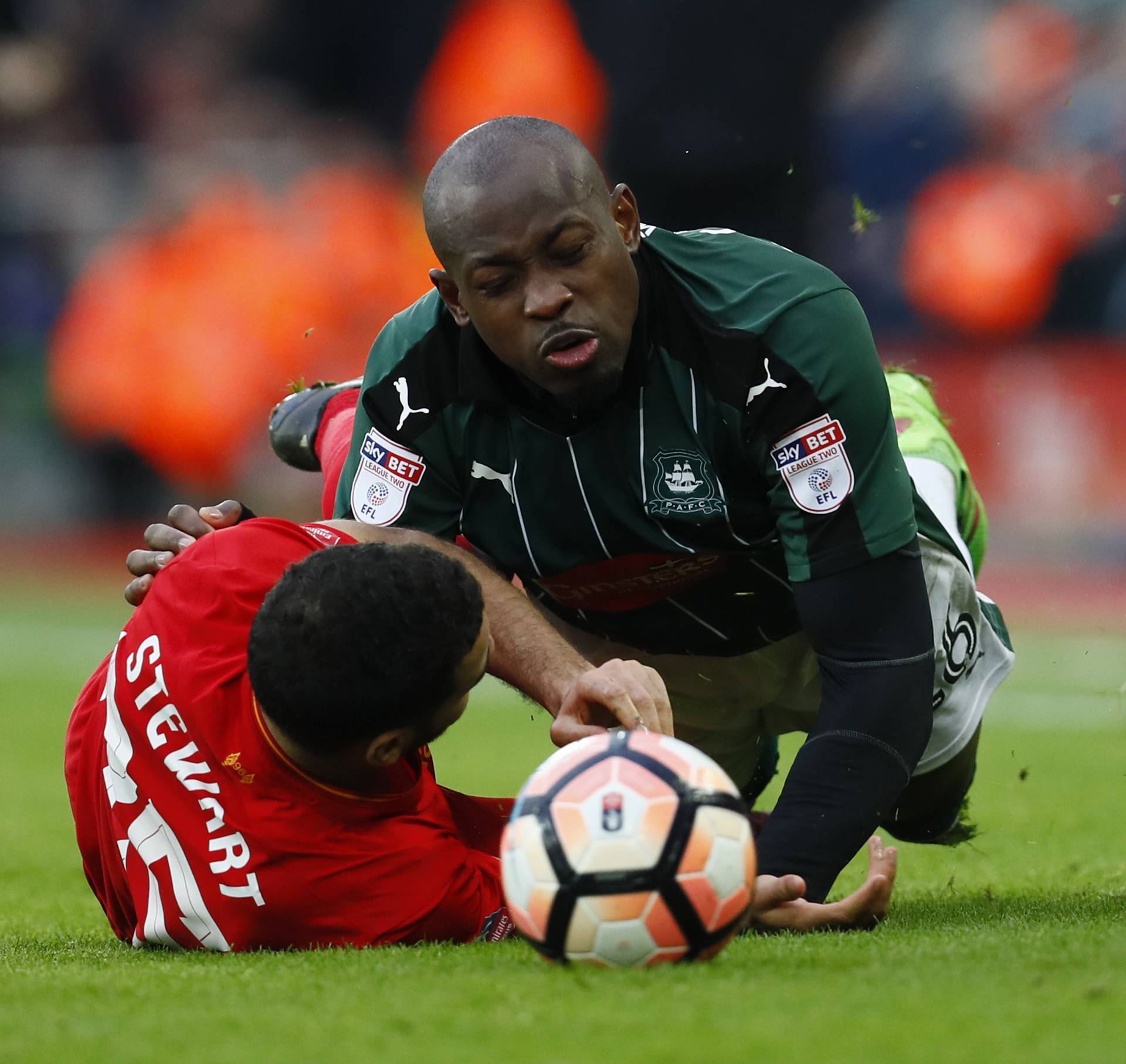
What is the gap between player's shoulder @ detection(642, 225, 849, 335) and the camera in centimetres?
405

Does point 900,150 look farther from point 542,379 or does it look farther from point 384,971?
point 384,971

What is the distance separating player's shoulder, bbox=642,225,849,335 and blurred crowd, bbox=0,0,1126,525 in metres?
11.0

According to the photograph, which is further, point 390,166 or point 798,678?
point 390,166

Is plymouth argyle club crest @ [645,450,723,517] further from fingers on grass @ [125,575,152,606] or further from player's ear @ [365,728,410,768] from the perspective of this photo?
fingers on grass @ [125,575,152,606]

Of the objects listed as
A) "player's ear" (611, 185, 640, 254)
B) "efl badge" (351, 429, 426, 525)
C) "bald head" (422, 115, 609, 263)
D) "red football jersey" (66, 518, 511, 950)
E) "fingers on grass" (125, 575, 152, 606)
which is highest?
"bald head" (422, 115, 609, 263)

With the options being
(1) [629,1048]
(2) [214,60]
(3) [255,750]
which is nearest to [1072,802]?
(3) [255,750]

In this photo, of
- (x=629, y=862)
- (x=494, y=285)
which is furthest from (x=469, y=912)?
(x=494, y=285)

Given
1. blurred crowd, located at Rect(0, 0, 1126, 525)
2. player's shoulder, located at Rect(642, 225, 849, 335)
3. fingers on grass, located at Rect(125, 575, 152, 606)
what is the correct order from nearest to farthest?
player's shoulder, located at Rect(642, 225, 849, 335) → fingers on grass, located at Rect(125, 575, 152, 606) → blurred crowd, located at Rect(0, 0, 1126, 525)

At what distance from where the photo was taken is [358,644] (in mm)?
3361

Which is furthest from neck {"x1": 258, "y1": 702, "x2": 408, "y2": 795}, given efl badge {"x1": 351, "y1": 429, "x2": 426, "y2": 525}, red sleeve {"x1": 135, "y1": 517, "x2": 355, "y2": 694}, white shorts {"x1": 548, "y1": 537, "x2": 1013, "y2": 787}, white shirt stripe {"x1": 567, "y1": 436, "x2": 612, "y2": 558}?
white shorts {"x1": 548, "y1": 537, "x2": 1013, "y2": 787}

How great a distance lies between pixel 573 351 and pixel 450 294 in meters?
0.38

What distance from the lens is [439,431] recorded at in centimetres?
433

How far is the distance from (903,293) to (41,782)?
9500 mm

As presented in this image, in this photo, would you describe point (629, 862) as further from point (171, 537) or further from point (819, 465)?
point (171, 537)
